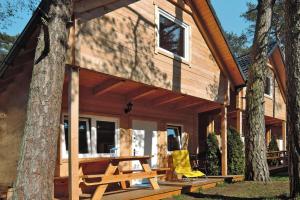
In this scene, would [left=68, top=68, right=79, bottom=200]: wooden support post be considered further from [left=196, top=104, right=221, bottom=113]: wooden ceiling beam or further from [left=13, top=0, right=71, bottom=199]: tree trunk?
[left=196, top=104, right=221, bottom=113]: wooden ceiling beam

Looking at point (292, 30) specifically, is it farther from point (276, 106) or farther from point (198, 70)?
point (276, 106)

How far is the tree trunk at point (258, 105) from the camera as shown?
38.3 ft

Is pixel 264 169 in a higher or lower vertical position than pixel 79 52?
Result: lower

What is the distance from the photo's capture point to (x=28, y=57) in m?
8.43

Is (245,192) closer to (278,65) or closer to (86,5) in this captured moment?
(86,5)

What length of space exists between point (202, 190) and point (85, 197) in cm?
350

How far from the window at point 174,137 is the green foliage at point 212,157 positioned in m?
0.99

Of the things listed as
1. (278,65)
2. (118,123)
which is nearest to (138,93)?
(118,123)

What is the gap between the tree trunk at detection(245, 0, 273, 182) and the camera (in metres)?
11.7

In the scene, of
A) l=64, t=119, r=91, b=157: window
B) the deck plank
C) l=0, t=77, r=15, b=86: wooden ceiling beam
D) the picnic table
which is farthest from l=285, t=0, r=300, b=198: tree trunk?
l=0, t=77, r=15, b=86: wooden ceiling beam

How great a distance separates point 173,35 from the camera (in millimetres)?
10984

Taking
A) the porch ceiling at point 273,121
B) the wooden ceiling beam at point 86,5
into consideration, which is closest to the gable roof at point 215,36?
the wooden ceiling beam at point 86,5

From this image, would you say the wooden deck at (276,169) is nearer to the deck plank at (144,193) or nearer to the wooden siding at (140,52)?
the wooden siding at (140,52)

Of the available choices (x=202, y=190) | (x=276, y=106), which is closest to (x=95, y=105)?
(x=202, y=190)
